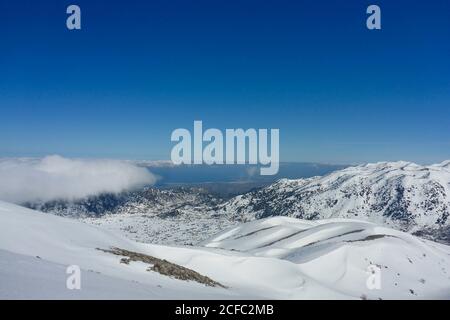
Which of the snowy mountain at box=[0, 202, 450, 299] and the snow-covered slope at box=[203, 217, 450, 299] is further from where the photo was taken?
the snow-covered slope at box=[203, 217, 450, 299]

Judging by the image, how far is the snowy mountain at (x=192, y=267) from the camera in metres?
21.4

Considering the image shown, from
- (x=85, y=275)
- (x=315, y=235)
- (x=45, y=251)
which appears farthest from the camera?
(x=315, y=235)

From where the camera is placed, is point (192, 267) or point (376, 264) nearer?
point (192, 267)

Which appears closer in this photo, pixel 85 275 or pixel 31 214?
pixel 85 275

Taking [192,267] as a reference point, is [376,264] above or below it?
below

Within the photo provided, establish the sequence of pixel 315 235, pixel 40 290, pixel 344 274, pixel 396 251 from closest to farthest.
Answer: pixel 40 290
pixel 344 274
pixel 396 251
pixel 315 235

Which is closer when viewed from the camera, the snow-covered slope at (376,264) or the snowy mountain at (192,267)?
the snowy mountain at (192,267)

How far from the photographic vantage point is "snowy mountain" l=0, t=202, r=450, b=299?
70.1 ft

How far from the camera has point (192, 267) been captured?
5066 cm
